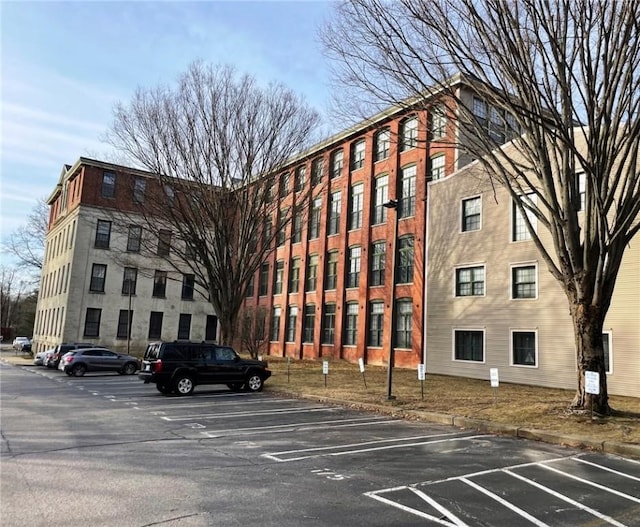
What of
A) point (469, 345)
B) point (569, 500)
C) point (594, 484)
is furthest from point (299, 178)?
point (569, 500)

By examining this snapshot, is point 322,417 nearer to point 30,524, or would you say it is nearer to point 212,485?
point 212,485

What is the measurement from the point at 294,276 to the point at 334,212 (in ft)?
21.6

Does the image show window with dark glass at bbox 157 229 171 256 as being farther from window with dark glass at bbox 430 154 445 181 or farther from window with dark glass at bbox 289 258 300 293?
window with dark glass at bbox 430 154 445 181

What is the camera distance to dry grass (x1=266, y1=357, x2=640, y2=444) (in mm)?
11242

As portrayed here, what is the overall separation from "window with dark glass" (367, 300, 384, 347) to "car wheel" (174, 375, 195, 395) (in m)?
16.2

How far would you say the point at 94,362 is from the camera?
29.1 m

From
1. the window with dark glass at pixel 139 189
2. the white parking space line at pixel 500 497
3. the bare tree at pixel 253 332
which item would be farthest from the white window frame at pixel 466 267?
the white parking space line at pixel 500 497

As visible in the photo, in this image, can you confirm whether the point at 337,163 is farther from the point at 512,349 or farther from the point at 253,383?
the point at 253,383

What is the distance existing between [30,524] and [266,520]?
86.8 inches

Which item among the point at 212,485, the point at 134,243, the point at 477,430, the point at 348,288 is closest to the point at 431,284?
the point at 348,288

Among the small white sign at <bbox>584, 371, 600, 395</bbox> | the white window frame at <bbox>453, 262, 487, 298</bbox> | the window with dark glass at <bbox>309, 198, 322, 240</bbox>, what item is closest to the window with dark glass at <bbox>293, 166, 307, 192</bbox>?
the white window frame at <bbox>453, 262, 487, 298</bbox>

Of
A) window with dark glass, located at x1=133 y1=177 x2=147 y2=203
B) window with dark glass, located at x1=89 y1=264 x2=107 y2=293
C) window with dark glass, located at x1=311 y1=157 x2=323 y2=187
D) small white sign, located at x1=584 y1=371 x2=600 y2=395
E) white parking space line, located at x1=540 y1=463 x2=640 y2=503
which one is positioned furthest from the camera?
window with dark glass, located at x1=89 y1=264 x2=107 y2=293

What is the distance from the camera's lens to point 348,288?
34.9m

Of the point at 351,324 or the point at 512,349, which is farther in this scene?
the point at 351,324
